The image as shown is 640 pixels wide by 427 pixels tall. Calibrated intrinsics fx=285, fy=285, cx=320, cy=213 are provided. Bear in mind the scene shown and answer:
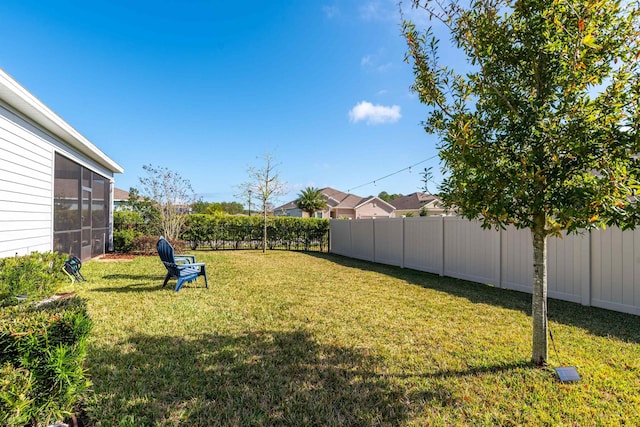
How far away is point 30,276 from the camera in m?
3.85

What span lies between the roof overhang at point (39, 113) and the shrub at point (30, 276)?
2600 mm

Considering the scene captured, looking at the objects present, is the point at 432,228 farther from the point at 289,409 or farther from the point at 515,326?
the point at 289,409

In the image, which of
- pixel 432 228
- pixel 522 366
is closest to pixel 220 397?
pixel 522 366

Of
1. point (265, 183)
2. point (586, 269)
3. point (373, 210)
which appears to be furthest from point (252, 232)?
point (373, 210)

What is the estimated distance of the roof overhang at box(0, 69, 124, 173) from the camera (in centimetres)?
439

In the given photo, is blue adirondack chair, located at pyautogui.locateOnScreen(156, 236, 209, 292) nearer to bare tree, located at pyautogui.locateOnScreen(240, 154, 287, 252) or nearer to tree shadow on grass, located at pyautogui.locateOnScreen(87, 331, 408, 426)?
tree shadow on grass, located at pyautogui.locateOnScreen(87, 331, 408, 426)

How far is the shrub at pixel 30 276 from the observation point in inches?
140

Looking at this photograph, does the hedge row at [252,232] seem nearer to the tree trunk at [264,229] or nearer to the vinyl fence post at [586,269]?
the tree trunk at [264,229]

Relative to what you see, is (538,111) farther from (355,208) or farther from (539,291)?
(355,208)

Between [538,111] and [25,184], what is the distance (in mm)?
8078

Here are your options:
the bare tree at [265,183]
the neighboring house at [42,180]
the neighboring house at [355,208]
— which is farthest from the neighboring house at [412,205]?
the neighboring house at [42,180]

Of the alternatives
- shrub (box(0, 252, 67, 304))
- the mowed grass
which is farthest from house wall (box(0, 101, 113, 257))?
the mowed grass

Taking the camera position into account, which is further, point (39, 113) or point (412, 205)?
point (412, 205)

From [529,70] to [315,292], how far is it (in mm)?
5036
